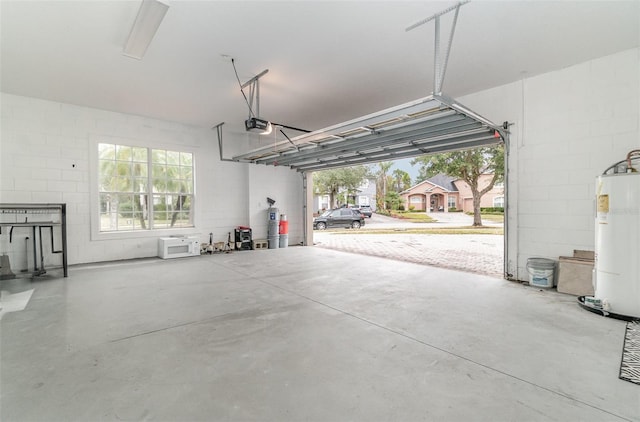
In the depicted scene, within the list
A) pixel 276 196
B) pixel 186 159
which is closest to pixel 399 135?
pixel 276 196

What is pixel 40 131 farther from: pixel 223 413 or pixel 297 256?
pixel 223 413

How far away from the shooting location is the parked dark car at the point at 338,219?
15523mm

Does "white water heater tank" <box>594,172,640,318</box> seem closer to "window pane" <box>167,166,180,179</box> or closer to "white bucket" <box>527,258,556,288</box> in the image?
"white bucket" <box>527,258,556,288</box>

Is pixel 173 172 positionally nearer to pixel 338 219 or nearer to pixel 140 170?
pixel 140 170

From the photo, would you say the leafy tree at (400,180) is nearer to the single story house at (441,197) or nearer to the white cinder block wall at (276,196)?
the single story house at (441,197)

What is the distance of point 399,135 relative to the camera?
496 cm

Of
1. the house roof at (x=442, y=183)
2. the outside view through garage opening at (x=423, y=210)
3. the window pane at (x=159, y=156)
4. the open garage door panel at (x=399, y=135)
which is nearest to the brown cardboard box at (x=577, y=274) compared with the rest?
the outside view through garage opening at (x=423, y=210)

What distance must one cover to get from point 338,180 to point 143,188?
18.1 meters

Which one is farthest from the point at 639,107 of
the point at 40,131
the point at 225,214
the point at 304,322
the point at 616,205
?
the point at 40,131

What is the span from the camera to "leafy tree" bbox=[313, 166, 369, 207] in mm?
23780

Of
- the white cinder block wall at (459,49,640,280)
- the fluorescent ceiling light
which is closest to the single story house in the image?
the white cinder block wall at (459,49,640,280)

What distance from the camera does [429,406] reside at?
177cm

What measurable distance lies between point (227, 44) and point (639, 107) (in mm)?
5297

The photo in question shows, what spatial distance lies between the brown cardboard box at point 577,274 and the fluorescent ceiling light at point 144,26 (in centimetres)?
576
